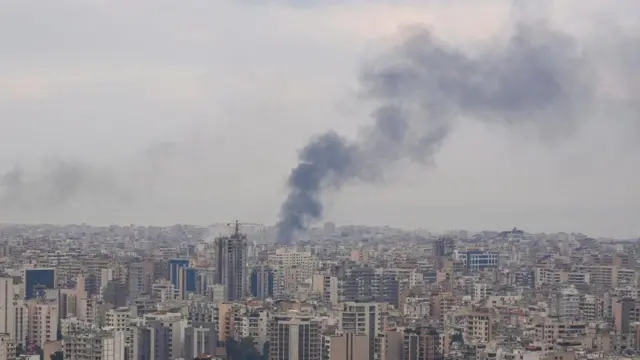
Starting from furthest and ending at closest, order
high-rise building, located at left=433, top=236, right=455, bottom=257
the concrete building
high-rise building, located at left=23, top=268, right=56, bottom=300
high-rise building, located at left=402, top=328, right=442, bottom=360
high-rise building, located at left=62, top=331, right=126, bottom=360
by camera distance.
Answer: high-rise building, located at left=433, top=236, right=455, bottom=257, the concrete building, high-rise building, located at left=23, top=268, right=56, bottom=300, high-rise building, located at left=402, top=328, right=442, bottom=360, high-rise building, located at left=62, top=331, right=126, bottom=360

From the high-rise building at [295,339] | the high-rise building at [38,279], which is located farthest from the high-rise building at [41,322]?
the high-rise building at [38,279]

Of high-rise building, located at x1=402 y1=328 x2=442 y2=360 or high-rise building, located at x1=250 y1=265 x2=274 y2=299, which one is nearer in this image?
high-rise building, located at x1=402 y1=328 x2=442 y2=360

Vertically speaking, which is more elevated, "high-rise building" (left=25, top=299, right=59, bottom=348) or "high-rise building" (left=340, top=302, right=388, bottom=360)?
"high-rise building" (left=340, top=302, right=388, bottom=360)

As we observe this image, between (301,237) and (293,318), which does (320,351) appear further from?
(301,237)

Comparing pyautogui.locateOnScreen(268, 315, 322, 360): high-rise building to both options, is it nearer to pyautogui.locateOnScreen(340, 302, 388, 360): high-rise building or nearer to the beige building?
the beige building

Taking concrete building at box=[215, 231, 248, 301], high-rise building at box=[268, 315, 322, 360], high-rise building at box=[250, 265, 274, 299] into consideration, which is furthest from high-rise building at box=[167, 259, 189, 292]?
high-rise building at box=[268, 315, 322, 360]

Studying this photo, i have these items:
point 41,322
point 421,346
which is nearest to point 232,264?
point 41,322

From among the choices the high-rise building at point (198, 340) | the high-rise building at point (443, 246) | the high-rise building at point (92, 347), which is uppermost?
the high-rise building at point (443, 246)

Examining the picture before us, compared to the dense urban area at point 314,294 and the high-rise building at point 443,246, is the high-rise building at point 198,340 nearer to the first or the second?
the dense urban area at point 314,294
